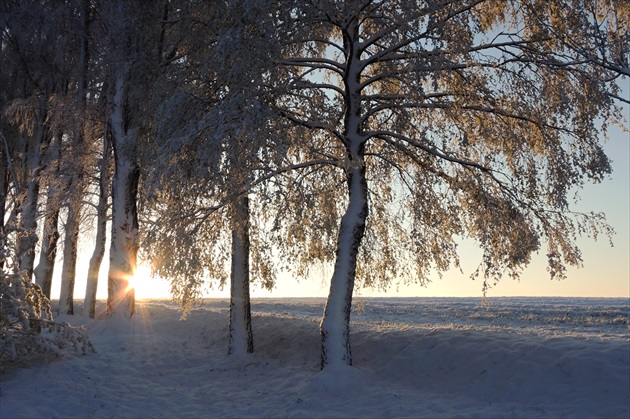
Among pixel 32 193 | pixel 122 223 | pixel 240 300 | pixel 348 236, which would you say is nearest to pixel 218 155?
pixel 348 236

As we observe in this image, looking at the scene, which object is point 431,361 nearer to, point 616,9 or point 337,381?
point 337,381

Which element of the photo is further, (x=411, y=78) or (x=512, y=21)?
(x=512, y=21)

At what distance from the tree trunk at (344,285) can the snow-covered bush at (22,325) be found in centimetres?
675

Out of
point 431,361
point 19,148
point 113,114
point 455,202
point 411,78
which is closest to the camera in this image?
point 411,78

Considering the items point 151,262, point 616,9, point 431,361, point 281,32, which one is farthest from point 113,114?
point 616,9

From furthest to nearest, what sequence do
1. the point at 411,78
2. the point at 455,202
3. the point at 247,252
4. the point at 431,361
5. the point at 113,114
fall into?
the point at 113,114
the point at 247,252
the point at 455,202
the point at 431,361
the point at 411,78

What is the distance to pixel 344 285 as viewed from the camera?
13953 mm

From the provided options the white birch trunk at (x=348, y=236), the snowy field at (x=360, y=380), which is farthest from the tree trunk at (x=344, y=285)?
the snowy field at (x=360, y=380)

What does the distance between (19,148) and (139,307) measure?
30.3 ft

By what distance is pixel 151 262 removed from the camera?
1447 cm

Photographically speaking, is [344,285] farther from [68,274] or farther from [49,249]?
[68,274]

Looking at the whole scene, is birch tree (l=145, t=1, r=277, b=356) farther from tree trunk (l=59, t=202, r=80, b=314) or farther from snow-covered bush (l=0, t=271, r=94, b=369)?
tree trunk (l=59, t=202, r=80, b=314)

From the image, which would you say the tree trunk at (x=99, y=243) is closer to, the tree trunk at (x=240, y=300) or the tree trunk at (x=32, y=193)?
the tree trunk at (x=32, y=193)

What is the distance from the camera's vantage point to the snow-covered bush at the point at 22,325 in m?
13.0
